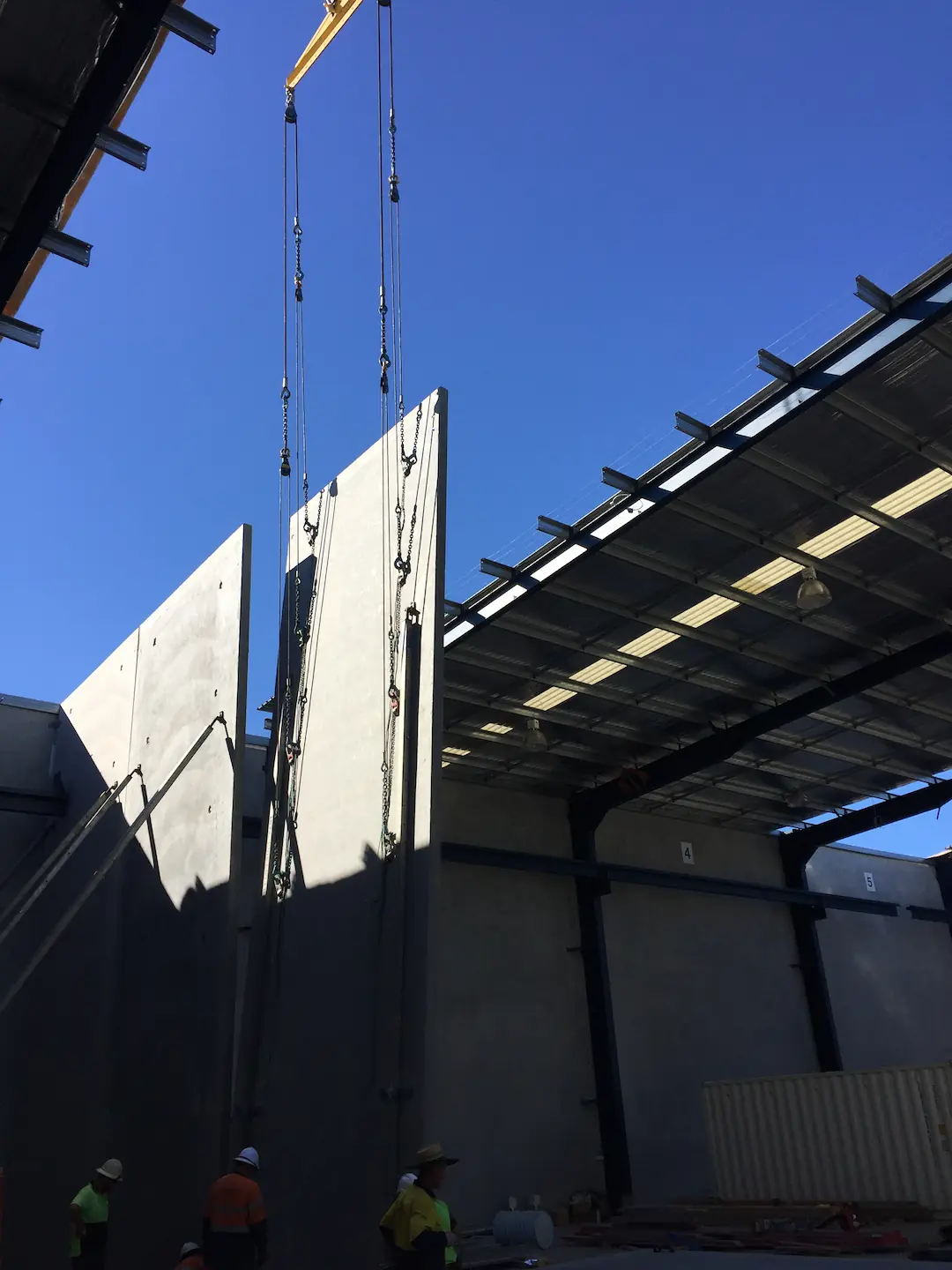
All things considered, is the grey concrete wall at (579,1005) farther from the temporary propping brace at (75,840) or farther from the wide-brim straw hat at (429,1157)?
the wide-brim straw hat at (429,1157)

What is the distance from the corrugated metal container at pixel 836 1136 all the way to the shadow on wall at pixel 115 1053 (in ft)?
38.9

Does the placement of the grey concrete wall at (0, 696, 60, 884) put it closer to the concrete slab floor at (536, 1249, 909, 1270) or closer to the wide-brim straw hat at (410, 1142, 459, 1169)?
the concrete slab floor at (536, 1249, 909, 1270)

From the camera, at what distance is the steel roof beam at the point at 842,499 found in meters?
13.0

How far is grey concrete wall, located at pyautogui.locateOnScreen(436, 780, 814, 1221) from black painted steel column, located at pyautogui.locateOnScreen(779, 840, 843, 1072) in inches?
10.1

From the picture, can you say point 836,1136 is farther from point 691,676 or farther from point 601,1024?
point 691,676

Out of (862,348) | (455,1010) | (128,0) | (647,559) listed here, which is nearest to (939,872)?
(455,1010)

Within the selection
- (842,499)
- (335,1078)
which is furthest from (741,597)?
(335,1078)

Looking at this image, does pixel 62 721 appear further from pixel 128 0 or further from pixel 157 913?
pixel 128 0

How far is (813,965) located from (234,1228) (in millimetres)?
20872

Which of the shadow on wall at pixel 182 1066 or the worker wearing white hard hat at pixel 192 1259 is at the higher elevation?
the shadow on wall at pixel 182 1066

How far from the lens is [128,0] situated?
718cm

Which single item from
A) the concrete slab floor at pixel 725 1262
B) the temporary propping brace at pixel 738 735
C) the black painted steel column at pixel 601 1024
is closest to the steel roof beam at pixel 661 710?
the temporary propping brace at pixel 738 735

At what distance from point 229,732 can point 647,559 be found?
21.1ft

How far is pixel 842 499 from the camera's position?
1355cm
